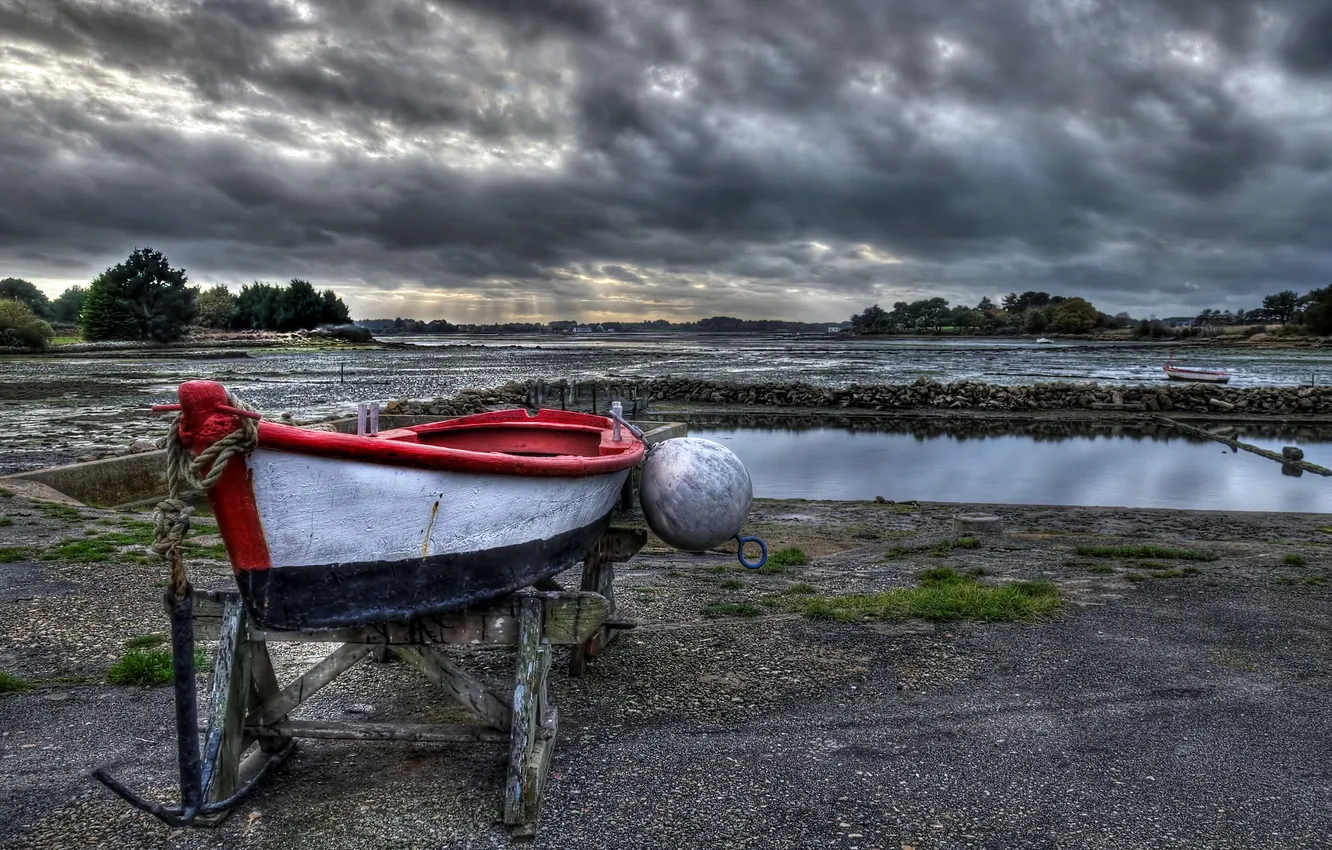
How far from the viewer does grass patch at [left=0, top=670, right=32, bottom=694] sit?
17.5 feet

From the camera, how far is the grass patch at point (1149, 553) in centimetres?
985

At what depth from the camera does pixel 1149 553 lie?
10.0 meters

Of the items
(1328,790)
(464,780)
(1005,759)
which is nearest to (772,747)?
(1005,759)

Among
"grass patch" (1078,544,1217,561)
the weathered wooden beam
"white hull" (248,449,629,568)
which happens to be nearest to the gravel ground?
"white hull" (248,449,629,568)

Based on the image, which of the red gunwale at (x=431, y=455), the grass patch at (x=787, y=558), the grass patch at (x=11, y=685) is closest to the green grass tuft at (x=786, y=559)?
the grass patch at (x=787, y=558)

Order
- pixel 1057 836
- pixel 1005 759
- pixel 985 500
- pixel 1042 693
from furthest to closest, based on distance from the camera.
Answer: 1. pixel 985 500
2. pixel 1042 693
3. pixel 1005 759
4. pixel 1057 836

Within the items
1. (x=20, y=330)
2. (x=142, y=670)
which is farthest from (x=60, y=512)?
(x=20, y=330)

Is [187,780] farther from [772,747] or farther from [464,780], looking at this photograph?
[772,747]

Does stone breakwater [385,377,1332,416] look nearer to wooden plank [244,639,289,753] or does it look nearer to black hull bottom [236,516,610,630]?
wooden plank [244,639,289,753]

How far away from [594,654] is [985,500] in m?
13.2

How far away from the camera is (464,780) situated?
4254 mm

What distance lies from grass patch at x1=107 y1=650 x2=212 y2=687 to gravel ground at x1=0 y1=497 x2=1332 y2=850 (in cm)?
13

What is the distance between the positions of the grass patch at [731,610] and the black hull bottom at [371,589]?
335 centimetres

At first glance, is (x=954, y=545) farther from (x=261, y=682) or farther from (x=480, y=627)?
(x=261, y=682)
